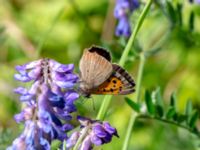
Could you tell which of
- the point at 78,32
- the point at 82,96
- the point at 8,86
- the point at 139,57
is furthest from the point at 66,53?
the point at 82,96

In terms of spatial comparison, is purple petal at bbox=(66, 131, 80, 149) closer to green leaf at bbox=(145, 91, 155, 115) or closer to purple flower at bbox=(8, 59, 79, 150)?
purple flower at bbox=(8, 59, 79, 150)

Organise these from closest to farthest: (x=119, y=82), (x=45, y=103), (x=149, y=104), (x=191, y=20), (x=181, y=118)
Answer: (x=45, y=103) → (x=119, y=82) → (x=149, y=104) → (x=181, y=118) → (x=191, y=20)

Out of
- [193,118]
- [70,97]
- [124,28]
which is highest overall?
[124,28]

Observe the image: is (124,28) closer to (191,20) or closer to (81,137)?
(191,20)

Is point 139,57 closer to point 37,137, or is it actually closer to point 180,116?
point 180,116

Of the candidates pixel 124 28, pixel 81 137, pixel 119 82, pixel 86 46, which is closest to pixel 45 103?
pixel 81 137

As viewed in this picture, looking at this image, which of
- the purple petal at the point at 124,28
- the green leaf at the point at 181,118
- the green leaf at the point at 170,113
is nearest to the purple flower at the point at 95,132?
the green leaf at the point at 170,113
